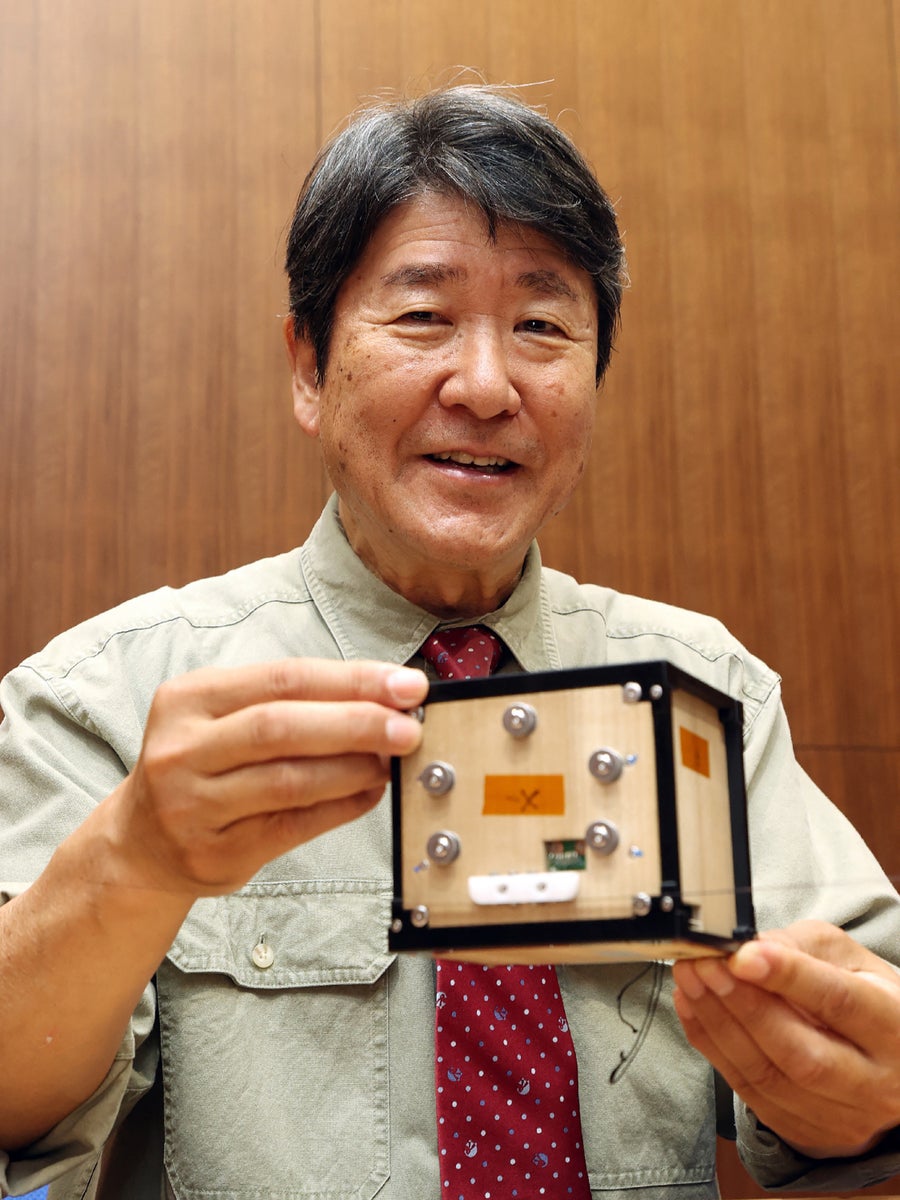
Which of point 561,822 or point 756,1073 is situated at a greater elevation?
point 561,822

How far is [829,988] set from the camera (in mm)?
862

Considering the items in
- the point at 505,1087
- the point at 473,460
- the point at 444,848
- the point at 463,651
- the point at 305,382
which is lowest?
the point at 505,1087

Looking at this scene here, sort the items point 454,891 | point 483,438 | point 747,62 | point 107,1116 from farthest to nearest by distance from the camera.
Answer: point 747,62, point 483,438, point 107,1116, point 454,891

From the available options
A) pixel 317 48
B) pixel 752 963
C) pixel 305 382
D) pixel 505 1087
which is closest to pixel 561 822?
pixel 752 963

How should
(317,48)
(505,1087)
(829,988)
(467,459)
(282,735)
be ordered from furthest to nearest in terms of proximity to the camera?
(317,48) < (467,459) < (505,1087) < (829,988) < (282,735)

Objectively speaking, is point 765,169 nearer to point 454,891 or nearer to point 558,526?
point 558,526

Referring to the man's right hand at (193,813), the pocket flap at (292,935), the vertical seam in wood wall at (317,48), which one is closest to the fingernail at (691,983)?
the man's right hand at (193,813)

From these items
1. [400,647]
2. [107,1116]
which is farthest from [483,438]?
[107,1116]

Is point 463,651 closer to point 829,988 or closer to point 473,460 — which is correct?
point 473,460

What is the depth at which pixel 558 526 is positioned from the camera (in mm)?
1855

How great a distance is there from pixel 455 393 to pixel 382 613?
24 centimetres

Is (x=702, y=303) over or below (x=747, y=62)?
below

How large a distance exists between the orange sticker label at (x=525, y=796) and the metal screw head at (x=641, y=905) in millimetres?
67

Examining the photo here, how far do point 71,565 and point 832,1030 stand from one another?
1141mm
